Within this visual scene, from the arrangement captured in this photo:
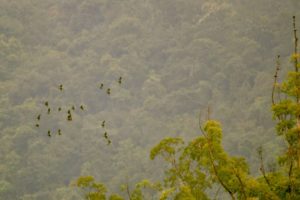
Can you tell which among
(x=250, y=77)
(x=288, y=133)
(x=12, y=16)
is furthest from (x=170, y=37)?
(x=288, y=133)

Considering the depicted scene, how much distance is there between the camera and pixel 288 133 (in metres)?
9.07

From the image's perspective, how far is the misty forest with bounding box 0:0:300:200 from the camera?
48.5 m

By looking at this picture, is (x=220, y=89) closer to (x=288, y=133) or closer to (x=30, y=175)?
(x=30, y=175)

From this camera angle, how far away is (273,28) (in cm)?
6369

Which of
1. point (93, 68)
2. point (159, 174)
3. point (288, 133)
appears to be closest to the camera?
point (288, 133)

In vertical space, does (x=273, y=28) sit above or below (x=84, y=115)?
above

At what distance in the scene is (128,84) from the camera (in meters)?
65.2

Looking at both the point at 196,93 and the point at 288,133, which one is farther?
the point at 196,93

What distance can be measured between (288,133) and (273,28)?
56.4 meters

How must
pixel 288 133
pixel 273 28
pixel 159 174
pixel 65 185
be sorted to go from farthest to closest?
pixel 273 28, pixel 65 185, pixel 159 174, pixel 288 133

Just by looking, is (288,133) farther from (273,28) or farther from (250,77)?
(273,28)

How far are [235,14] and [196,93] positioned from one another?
13051 mm

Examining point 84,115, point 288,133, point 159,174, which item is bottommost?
point 288,133

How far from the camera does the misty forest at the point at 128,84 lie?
48.5 metres
